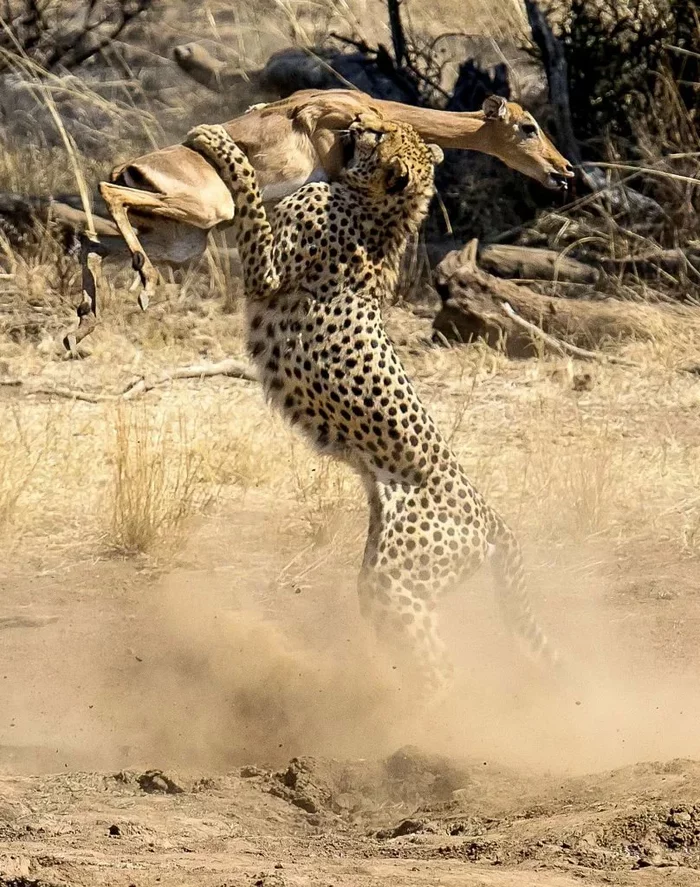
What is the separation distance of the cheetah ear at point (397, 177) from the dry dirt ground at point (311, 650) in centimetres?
171

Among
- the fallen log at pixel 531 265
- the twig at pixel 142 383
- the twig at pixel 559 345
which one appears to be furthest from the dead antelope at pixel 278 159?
the fallen log at pixel 531 265

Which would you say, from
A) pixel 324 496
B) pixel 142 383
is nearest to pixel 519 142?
pixel 324 496

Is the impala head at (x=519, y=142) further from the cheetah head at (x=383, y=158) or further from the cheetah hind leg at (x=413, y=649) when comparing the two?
the cheetah hind leg at (x=413, y=649)

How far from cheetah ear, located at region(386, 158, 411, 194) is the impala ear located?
34 centimetres

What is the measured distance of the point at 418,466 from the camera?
481 cm

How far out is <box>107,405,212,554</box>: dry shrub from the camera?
635 centimetres

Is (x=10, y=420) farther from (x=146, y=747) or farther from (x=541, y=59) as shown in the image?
(x=541, y=59)

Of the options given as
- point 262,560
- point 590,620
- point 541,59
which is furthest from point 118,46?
point 590,620

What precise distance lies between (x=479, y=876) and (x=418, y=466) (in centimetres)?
178

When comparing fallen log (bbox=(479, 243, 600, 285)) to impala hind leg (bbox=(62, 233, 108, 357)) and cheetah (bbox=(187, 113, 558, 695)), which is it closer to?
cheetah (bbox=(187, 113, 558, 695))

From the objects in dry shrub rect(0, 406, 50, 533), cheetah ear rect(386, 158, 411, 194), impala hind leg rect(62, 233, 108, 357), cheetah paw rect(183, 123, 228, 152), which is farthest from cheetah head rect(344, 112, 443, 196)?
dry shrub rect(0, 406, 50, 533)

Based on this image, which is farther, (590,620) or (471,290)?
(471,290)

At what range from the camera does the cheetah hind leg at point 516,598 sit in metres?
5.00

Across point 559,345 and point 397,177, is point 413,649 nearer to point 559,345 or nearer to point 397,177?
point 397,177
